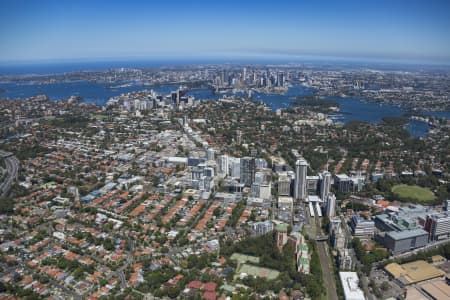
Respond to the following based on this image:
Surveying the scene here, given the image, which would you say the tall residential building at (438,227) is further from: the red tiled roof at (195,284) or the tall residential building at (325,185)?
the red tiled roof at (195,284)

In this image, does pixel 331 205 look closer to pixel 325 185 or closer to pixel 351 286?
pixel 325 185

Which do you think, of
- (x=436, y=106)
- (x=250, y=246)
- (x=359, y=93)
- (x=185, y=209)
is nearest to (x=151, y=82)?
(x=359, y=93)

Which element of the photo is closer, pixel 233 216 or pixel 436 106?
pixel 233 216

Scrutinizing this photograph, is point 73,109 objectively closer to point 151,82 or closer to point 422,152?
point 151,82

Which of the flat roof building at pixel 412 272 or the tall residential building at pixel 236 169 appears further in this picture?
the tall residential building at pixel 236 169

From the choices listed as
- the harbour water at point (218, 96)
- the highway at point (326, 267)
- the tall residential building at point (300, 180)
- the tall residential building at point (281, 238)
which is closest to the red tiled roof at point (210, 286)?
the tall residential building at point (281, 238)

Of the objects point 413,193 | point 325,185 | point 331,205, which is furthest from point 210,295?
point 413,193

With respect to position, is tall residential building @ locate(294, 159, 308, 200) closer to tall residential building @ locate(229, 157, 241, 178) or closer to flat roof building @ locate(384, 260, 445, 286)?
tall residential building @ locate(229, 157, 241, 178)
